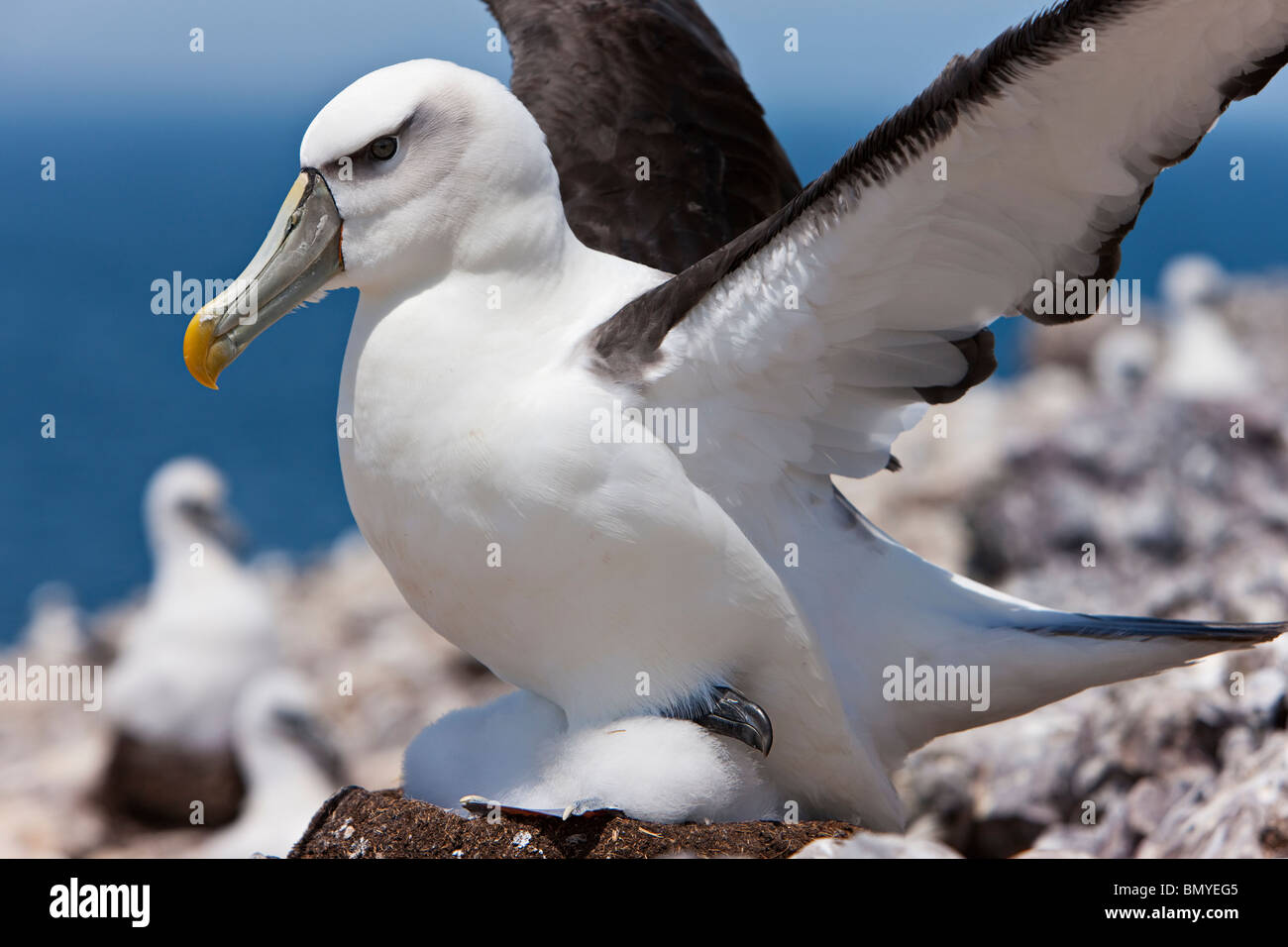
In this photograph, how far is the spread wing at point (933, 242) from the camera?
3732 mm

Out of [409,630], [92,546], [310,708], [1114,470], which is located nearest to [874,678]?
[1114,470]

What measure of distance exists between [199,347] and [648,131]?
8.03 ft

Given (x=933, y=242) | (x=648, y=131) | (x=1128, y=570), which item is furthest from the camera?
(x=1128, y=570)

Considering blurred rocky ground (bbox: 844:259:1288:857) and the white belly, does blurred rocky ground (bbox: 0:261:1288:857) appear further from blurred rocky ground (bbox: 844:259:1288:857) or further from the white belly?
the white belly

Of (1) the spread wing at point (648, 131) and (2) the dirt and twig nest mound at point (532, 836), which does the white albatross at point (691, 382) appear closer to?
(2) the dirt and twig nest mound at point (532, 836)

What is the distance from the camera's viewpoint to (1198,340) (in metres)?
18.0

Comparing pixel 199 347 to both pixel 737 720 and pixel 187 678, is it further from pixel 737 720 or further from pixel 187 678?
pixel 187 678

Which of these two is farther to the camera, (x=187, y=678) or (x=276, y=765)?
(x=187, y=678)

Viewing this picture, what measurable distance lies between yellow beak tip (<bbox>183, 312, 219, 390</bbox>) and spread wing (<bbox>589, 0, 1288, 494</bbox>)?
113 centimetres

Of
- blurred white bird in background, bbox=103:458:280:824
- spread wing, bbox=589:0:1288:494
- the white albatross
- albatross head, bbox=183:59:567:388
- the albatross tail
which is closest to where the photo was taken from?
spread wing, bbox=589:0:1288:494

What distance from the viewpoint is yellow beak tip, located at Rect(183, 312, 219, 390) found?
14.6 feet

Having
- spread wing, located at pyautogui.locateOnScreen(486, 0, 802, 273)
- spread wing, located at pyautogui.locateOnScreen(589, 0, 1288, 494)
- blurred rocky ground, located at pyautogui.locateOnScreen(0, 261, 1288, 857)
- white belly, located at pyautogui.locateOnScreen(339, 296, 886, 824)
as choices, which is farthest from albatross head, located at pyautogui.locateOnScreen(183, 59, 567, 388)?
blurred rocky ground, located at pyautogui.locateOnScreen(0, 261, 1288, 857)

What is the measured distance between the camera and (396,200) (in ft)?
14.5

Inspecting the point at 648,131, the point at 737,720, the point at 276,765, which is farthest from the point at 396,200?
the point at 276,765
